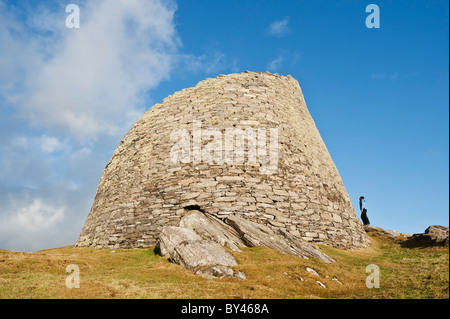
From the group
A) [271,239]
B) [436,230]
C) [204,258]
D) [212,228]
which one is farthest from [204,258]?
[436,230]

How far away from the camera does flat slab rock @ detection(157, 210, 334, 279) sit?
24.3 feet

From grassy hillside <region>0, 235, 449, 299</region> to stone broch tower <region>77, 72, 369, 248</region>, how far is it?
2.22 meters

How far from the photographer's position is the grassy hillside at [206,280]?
5.73 meters

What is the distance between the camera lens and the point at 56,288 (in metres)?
5.84

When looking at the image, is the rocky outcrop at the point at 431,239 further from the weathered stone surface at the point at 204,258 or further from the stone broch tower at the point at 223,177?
the weathered stone surface at the point at 204,258

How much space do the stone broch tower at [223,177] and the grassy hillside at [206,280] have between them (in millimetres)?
2217

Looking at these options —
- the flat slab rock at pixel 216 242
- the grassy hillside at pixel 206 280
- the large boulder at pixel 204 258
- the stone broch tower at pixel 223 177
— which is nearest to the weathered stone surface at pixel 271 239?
the flat slab rock at pixel 216 242

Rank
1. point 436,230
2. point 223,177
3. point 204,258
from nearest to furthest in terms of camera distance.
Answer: point 204,258 → point 223,177 → point 436,230

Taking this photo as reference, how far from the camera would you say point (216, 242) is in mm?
8789

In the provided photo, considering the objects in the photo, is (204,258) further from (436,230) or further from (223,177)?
(436,230)

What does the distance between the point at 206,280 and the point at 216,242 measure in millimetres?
2125

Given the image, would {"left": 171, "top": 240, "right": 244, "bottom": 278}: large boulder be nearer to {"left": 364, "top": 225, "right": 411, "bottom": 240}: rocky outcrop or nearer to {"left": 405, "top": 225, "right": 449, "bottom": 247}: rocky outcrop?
{"left": 405, "top": 225, "right": 449, "bottom": 247}: rocky outcrop
